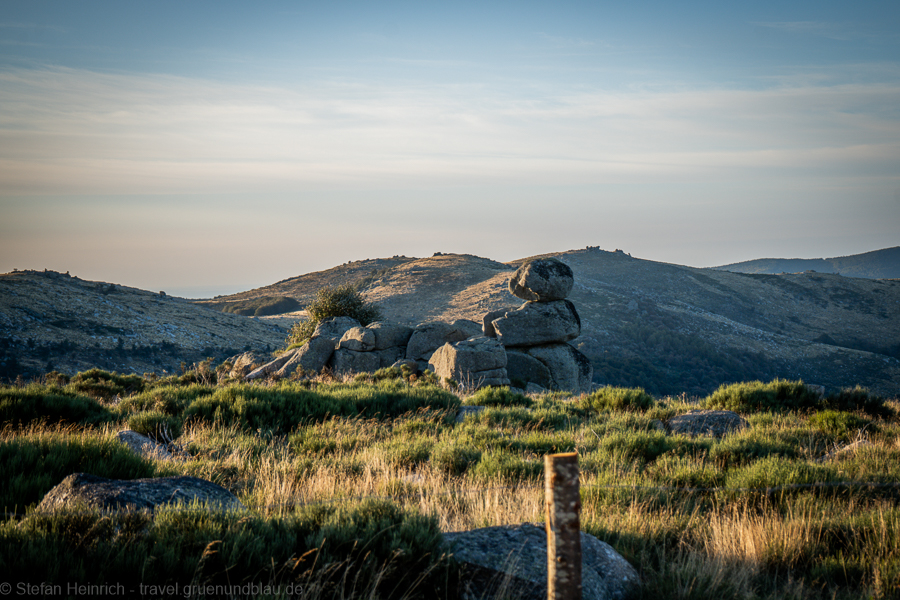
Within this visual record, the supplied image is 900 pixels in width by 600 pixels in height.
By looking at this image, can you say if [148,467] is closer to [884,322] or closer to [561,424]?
[561,424]

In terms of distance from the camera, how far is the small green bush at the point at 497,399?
13414mm

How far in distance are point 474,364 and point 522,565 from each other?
13.9m

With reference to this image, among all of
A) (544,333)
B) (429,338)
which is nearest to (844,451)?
(544,333)

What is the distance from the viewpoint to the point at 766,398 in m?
12.9

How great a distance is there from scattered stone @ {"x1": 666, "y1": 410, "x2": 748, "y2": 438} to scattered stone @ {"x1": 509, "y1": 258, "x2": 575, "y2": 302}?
10526 mm

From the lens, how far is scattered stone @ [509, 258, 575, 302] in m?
20.8

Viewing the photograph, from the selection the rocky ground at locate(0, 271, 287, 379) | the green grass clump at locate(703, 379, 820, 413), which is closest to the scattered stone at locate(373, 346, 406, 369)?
the green grass clump at locate(703, 379, 820, 413)

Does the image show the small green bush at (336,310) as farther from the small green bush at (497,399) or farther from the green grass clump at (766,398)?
the green grass clump at (766,398)

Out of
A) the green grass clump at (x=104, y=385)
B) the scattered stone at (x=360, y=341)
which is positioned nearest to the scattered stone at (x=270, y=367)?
the scattered stone at (x=360, y=341)

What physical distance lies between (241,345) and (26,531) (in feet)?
127

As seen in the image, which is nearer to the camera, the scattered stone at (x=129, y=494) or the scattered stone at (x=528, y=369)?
the scattered stone at (x=129, y=494)

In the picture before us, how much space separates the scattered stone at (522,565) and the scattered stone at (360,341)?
55.7 feet

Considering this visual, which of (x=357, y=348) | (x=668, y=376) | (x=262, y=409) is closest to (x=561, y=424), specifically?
(x=262, y=409)

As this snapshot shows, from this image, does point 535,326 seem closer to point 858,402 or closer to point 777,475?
point 858,402
